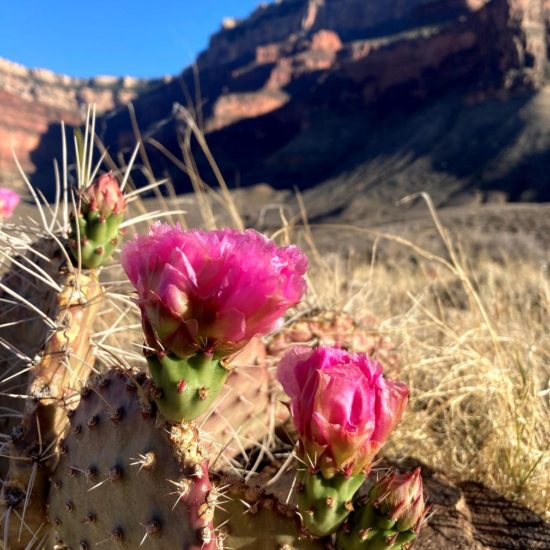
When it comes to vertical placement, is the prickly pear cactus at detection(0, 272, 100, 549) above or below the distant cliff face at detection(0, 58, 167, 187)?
below

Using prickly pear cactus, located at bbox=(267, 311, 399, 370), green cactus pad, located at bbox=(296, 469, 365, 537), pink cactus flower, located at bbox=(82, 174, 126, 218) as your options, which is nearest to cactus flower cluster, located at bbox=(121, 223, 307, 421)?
green cactus pad, located at bbox=(296, 469, 365, 537)

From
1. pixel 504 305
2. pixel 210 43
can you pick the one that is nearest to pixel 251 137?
pixel 210 43

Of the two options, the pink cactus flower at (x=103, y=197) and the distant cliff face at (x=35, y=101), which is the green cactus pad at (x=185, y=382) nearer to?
the pink cactus flower at (x=103, y=197)

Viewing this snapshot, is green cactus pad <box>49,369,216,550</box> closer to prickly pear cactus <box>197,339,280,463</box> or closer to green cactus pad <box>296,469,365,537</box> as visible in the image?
green cactus pad <box>296,469,365,537</box>

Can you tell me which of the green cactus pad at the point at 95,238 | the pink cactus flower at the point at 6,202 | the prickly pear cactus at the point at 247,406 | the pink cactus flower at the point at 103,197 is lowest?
the prickly pear cactus at the point at 247,406

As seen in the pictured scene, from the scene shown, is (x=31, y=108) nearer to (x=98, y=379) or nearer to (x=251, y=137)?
(x=251, y=137)

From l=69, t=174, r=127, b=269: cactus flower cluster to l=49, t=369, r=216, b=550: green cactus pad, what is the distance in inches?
13.9

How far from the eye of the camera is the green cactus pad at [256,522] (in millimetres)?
1027

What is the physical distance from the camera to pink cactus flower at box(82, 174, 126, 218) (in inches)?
50.1

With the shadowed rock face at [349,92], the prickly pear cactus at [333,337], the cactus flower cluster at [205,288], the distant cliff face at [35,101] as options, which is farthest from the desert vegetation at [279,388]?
the distant cliff face at [35,101]

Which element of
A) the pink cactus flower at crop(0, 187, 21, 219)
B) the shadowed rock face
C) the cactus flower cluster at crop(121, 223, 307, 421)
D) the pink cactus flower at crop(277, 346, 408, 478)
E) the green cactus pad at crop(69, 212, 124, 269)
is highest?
the shadowed rock face

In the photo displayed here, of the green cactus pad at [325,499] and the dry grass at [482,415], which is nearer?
the green cactus pad at [325,499]

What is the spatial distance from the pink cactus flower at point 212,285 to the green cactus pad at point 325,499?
0.27 meters

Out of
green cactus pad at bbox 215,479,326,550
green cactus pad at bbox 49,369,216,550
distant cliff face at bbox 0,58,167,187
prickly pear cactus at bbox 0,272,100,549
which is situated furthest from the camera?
distant cliff face at bbox 0,58,167,187
